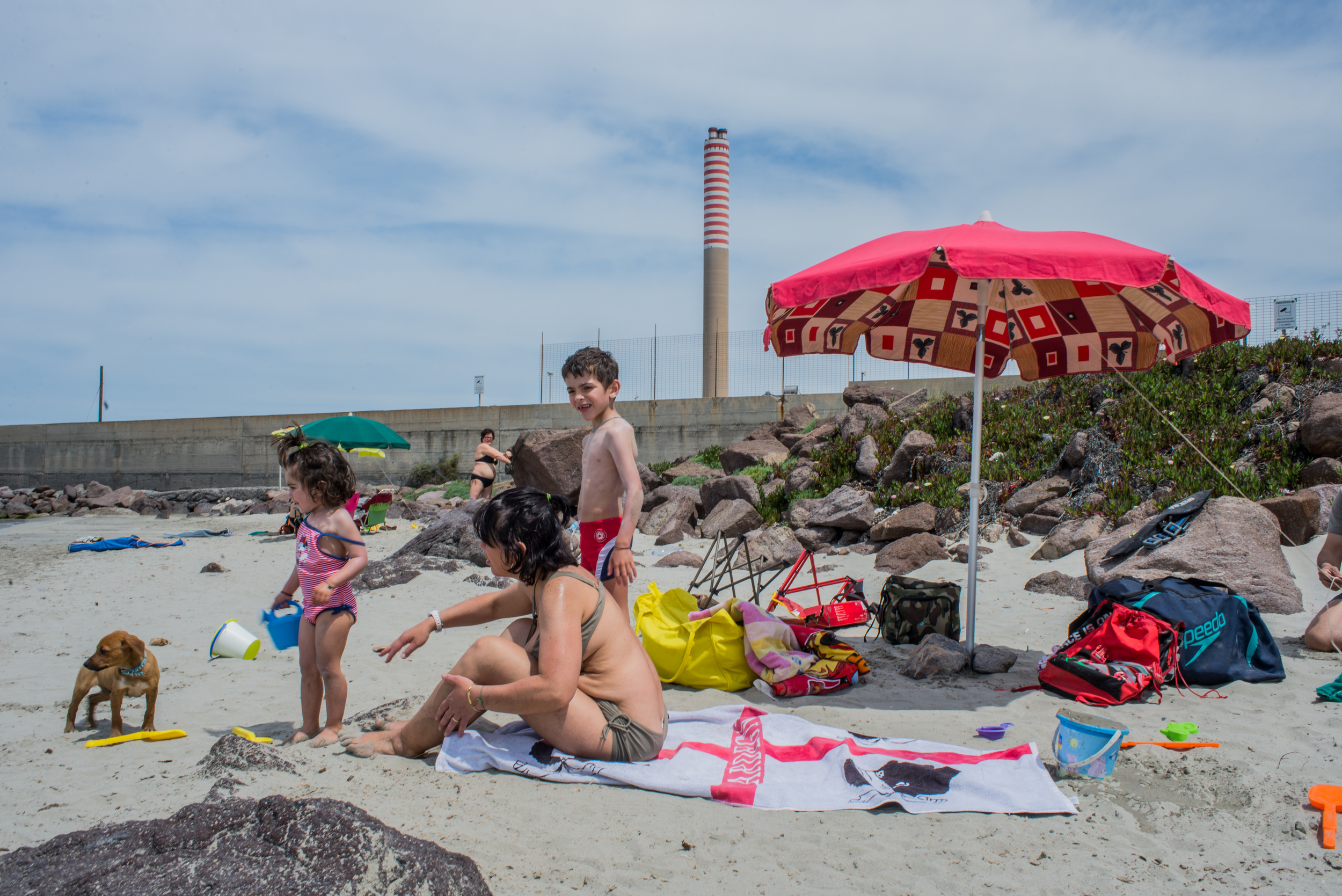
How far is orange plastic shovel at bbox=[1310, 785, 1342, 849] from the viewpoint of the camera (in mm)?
2350

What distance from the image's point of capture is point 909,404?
11.5m

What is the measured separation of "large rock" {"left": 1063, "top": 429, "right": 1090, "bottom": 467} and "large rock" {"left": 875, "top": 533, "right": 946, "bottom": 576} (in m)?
2.14

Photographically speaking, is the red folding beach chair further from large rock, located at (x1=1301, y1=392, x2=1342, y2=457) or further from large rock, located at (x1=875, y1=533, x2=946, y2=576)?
large rock, located at (x1=1301, y1=392, x2=1342, y2=457)

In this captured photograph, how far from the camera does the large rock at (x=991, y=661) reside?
4277 millimetres

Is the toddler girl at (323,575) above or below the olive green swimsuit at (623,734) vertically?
above

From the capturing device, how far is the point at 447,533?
822 cm

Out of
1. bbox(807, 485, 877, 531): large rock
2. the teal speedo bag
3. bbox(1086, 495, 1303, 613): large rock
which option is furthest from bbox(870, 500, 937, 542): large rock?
the teal speedo bag

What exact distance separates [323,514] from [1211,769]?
342 cm

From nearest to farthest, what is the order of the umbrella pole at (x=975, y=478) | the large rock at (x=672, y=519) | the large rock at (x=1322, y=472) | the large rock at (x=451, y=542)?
the umbrella pole at (x=975, y=478) < the large rock at (x=1322, y=472) < the large rock at (x=451, y=542) < the large rock at (x=672, y=519)

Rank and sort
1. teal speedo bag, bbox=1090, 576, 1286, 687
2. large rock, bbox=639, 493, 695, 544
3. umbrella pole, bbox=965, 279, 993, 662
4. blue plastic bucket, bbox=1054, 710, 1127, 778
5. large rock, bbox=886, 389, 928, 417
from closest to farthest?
blue plastic bucket, bbox=1054, 710, 1127, 778 → teal speedo bag, bbox=1090, 576, 1286, 687 → umbrella pole, bbox=965, 279, 993, 662 → large rock, bbox=639, 493, 695, 544 → large rock, bbox=886, 389, 928, 417

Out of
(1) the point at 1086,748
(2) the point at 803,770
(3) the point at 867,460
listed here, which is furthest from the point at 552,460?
(1) the point at 1086,748

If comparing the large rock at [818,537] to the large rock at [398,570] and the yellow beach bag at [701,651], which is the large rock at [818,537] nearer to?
the large rock at [398,570]

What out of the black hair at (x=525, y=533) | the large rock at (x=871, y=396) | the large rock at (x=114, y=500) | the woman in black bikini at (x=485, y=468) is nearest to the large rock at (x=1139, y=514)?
the large rock at (x=871, y=396)

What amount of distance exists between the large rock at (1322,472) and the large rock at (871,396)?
207 inches
